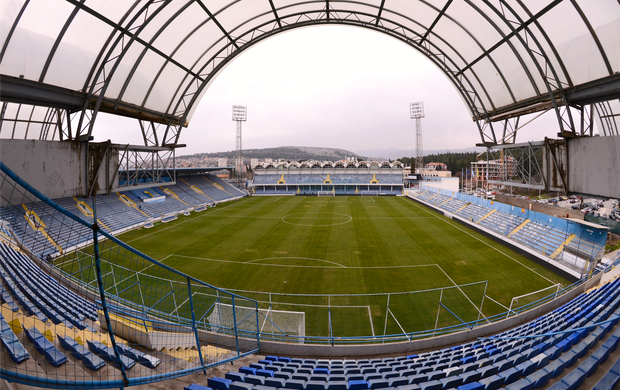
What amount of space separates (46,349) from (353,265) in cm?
1473

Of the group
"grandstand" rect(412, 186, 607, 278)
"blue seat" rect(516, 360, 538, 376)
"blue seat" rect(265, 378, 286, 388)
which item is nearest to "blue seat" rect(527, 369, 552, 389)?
"blue seat" rect(516, 360, 538, 376)

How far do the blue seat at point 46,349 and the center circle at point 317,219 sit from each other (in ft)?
81.6

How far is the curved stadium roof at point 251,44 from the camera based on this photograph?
8.62m

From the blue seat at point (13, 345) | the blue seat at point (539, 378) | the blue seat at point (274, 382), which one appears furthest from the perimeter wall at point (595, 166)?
the blue seat at point (13, 345)

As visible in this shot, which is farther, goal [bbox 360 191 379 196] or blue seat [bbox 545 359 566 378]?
goal [bbox 360 191 379 196]

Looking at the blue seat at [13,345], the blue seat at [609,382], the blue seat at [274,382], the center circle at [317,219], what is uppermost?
the blue seat at [13,345]

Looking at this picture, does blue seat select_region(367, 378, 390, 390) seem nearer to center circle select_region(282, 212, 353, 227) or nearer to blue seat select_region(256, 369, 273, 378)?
blue seat select_region(256, 369, 273, 378)

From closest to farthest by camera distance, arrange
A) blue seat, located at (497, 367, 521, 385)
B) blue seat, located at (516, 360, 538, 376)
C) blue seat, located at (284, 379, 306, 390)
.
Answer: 1. blue seat, located at (497, 367, 521, 385)
2. blue seat, located at (516, 360, 538, 376)
3. blue seat, located at (284, 379, 306, 390)

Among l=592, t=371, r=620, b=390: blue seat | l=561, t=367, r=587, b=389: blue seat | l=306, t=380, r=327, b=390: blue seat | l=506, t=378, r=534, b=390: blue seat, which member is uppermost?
l=592, t=371, r=620, b=390: blue seat

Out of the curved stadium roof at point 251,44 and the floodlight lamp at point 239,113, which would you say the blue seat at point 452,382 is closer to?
the curved stadium roof at point 251,44

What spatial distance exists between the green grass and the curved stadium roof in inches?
299

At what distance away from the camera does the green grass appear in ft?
38.1

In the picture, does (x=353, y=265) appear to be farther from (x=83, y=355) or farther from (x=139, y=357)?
(x=83, y=355)

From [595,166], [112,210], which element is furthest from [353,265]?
[112,210]
